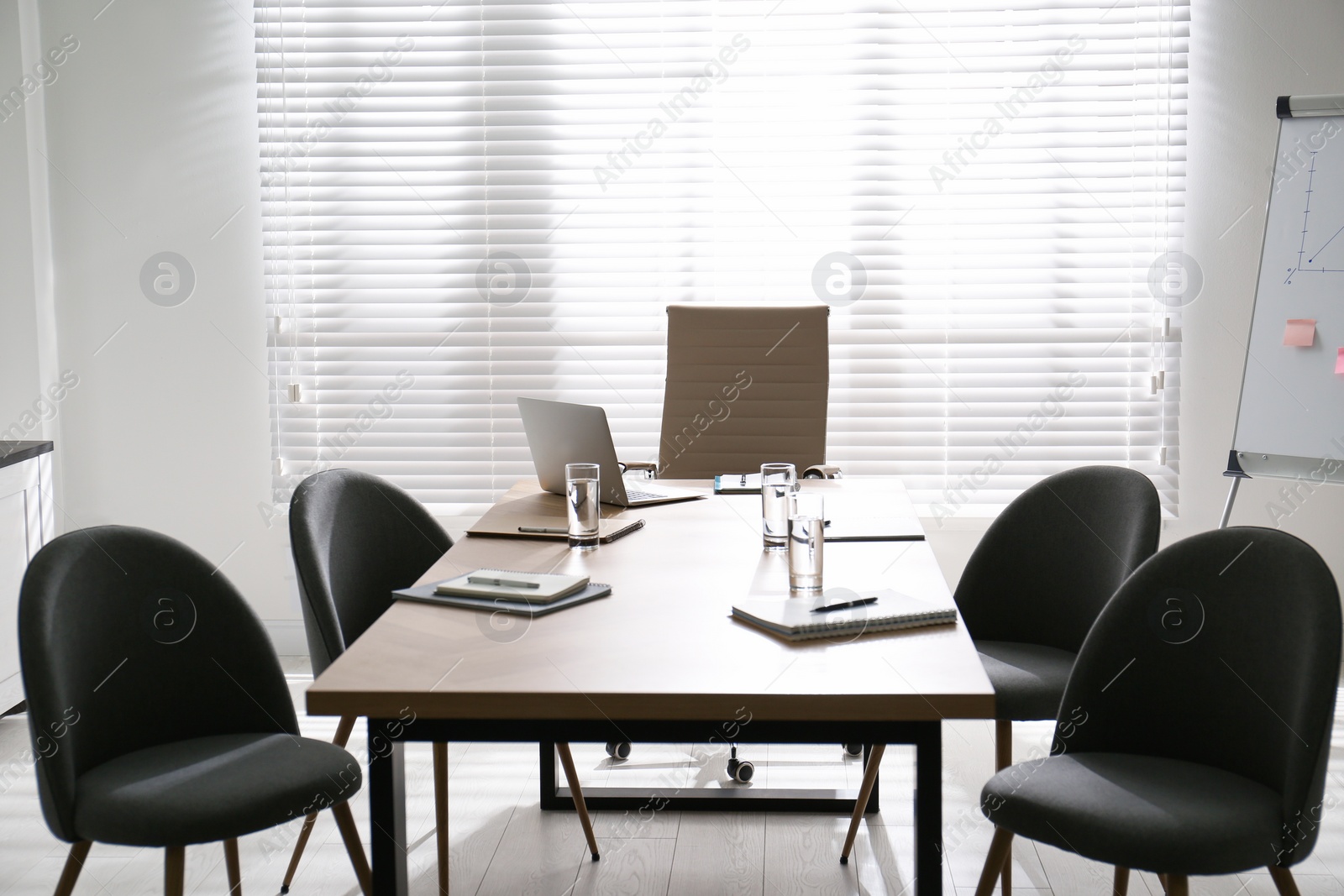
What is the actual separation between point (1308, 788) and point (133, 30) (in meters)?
4.18

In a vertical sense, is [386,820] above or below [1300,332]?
below

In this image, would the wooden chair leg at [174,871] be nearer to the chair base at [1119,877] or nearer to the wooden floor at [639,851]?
the wooden floor at [639,851]

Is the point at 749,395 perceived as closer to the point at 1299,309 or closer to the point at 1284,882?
the point at 1299,309

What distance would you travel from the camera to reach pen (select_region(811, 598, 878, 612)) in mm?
1692

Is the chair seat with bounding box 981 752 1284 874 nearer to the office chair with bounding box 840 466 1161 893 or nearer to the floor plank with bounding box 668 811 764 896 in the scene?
the office chair with bounding box 840 466 1161 893

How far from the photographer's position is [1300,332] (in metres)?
3.21

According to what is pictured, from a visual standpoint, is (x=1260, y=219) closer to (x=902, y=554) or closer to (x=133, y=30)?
(x=902, y=554)

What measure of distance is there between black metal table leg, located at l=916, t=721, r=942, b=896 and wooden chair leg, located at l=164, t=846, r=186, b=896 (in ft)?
3.57

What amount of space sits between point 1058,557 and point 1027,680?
41cm

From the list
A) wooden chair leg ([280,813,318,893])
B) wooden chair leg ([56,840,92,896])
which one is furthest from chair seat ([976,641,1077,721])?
wooden chair leg ([56,840,92,896])

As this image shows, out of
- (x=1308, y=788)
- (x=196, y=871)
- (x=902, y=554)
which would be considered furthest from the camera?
(x=196, y=871)

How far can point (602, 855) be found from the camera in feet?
8.23

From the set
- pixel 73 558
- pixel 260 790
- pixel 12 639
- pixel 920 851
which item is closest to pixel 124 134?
pixel 12 639

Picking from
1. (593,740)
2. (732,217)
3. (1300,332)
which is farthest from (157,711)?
(1300,332)
